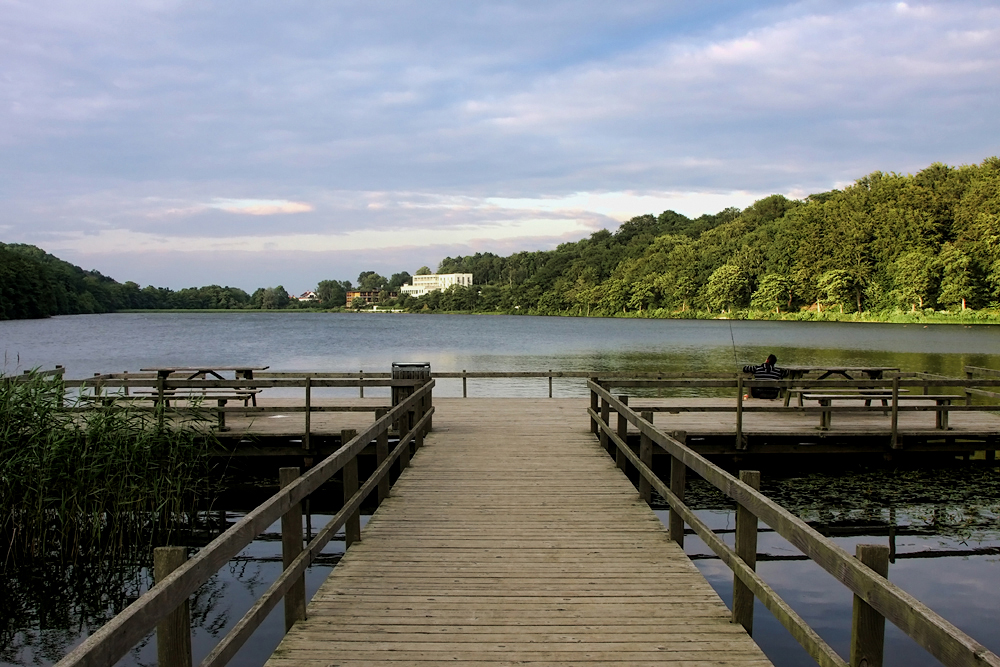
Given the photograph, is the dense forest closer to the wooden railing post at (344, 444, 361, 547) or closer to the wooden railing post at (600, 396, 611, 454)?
the wooden railing post at (600, 396, 611, 454)

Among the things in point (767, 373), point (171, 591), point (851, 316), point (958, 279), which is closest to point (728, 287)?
point (851, 316)

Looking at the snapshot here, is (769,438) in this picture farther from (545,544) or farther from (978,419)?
(545,544)

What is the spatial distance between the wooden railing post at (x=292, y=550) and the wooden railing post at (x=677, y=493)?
2.98 metres

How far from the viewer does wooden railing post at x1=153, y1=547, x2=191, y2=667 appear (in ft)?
9.25

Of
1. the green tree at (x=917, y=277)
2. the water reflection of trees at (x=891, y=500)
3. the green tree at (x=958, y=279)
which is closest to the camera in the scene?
the water reflection of trees at (x=891, y=500)

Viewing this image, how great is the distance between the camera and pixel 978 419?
1287 centimetres

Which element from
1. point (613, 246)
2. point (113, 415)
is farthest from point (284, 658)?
point (613, 246)

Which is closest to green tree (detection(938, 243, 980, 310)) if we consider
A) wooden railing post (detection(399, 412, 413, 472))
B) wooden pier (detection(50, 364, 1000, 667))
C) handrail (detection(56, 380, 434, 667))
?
wooden pier (detection(50, 364, 1000, 667))

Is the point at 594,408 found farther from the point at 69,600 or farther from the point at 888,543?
the point at 69,600

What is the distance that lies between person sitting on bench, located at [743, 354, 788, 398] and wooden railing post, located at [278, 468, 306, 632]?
9745 mm

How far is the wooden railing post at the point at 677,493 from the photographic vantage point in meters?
5.93

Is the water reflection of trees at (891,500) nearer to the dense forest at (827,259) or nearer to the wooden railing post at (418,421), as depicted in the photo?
the wooden railing post at (418,421)

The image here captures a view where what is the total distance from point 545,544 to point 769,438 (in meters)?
6.33

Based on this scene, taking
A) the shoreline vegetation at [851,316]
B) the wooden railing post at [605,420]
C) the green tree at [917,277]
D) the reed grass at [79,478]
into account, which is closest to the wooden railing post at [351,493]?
the reed grass at [79,478]
